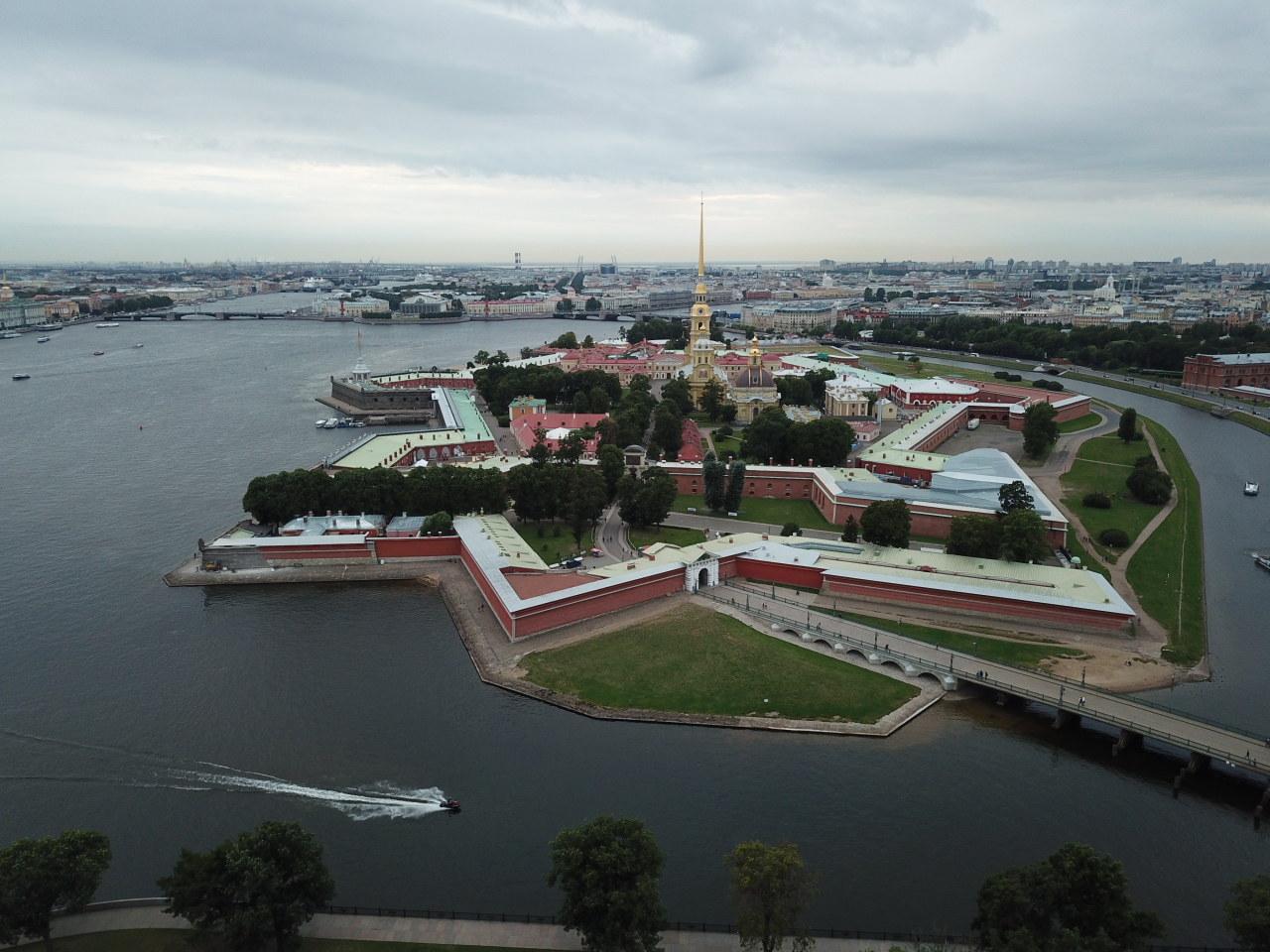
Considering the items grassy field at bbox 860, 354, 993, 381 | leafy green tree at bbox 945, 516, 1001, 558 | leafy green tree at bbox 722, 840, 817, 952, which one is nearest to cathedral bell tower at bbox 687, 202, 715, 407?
grassy field at bbox 860, 354, 993, 381

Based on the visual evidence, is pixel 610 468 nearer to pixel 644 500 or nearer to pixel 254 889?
pixel 644 500

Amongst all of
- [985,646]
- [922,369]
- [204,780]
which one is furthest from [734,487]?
[922,369]

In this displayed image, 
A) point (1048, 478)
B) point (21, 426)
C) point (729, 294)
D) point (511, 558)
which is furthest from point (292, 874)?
point (729, 294)

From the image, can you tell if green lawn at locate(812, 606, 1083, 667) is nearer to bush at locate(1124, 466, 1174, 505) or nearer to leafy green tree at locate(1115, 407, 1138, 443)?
bush at locate(1124, 466, 1174, 505)

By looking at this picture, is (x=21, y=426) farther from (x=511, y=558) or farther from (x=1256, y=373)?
(x=1256, y=373)

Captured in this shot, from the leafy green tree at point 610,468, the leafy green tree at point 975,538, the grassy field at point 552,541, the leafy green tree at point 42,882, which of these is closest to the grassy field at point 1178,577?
the leafy green tree at point 975,538
